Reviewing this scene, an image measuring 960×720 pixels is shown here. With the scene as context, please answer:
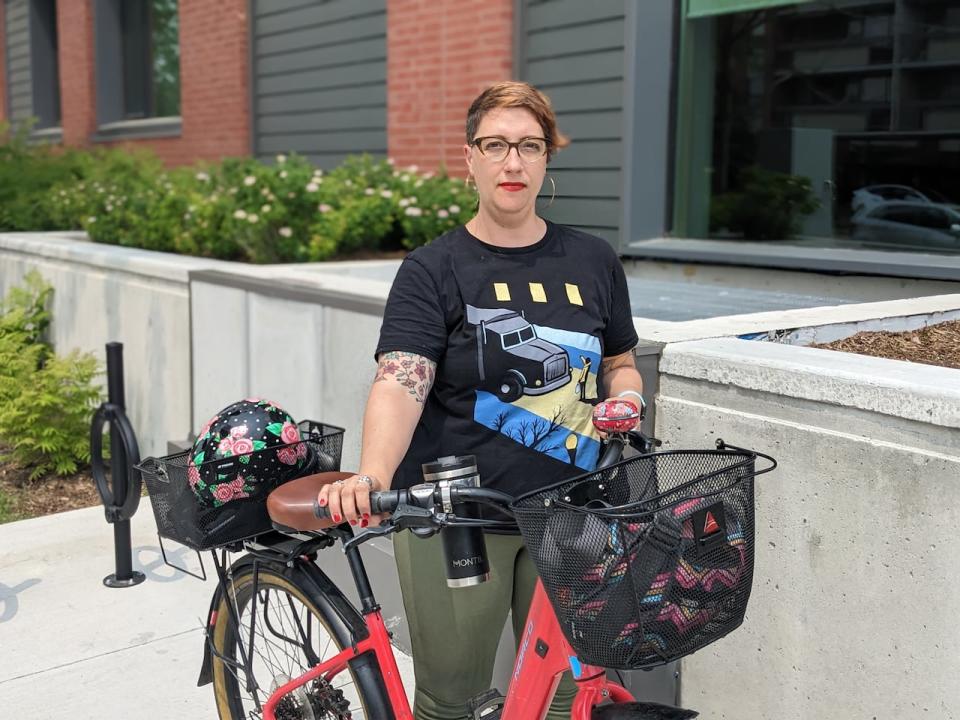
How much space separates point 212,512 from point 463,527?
2.44 ft

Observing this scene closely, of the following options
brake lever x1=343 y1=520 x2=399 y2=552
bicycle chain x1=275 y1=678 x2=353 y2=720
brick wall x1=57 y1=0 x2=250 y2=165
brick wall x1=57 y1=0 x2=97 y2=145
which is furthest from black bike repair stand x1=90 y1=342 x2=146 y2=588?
brick wall x1=57 y1=0 x2=97 y2=145

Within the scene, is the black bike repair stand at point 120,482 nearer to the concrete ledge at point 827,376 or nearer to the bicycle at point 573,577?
the bicycle at point 573,577

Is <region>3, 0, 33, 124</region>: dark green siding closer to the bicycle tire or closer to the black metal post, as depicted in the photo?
the black metal post

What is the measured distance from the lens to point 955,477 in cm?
264

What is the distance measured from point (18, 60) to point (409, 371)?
670 inches

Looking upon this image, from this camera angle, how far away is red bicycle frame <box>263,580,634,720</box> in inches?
87.6

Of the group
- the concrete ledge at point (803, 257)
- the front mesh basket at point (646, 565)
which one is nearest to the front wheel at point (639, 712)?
the front mesh basket at point (646, 565)

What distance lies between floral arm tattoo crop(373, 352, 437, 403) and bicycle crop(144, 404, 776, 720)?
→ 291 mm

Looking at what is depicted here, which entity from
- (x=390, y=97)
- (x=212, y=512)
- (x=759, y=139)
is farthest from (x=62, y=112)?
(x=212, y=512)

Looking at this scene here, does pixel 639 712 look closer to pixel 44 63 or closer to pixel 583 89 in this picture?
pixel 583 89

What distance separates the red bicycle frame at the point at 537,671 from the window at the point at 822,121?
4.53m

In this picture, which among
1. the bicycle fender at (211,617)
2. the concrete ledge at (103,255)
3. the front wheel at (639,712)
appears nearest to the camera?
the front wheel at (639,712)

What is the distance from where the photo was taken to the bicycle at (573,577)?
6.27 ft

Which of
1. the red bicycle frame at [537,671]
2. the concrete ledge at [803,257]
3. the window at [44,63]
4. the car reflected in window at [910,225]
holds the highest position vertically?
the window at [44,63]
